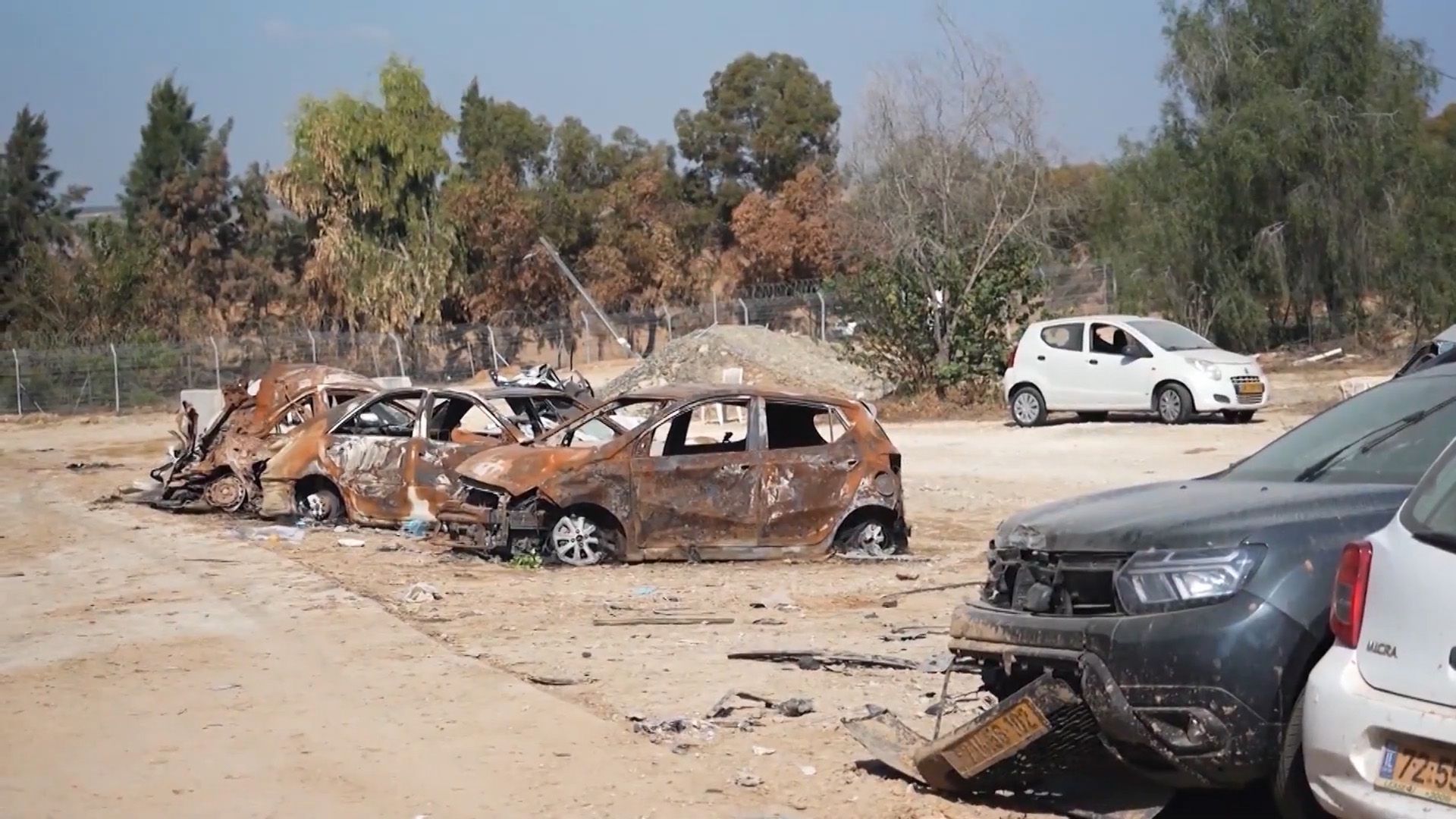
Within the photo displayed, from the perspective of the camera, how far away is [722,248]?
69.2 m

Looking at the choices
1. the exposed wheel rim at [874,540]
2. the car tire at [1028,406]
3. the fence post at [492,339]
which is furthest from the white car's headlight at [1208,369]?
the fence post at [492,339]

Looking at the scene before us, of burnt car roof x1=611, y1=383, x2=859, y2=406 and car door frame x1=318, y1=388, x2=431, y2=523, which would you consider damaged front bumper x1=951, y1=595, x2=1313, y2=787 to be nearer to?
burnt car roof x1=611, y1=383, x2=859, y2=406

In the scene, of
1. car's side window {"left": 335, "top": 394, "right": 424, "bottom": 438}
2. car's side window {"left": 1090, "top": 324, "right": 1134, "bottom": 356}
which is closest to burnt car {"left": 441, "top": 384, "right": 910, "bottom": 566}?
car's side window {"left": 335, "top": 394, "right": 424, "bottom": 438}

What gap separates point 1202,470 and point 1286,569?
14.2 meters

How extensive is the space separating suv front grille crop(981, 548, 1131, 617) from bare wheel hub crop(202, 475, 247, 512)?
1412cm

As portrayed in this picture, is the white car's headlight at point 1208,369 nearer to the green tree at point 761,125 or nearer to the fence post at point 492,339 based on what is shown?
the fence post at point 492,339

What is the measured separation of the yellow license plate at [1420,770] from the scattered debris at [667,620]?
644cm

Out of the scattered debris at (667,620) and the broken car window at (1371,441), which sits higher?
the broken car window at (1371,441)

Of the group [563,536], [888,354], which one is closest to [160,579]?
[563,536]

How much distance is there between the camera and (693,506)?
534 inches

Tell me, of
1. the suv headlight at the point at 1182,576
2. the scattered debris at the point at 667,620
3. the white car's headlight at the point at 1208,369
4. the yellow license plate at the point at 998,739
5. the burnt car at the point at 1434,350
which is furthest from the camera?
the white car's headlight at the point at 1208,369

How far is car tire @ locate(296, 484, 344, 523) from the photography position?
1720cm

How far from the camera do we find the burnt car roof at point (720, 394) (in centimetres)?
1358

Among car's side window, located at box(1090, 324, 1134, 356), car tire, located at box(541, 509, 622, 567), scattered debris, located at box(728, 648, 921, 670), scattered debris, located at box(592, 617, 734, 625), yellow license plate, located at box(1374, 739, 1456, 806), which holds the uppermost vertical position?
car's side window, located at box(1090, 324, 1134, 356)
